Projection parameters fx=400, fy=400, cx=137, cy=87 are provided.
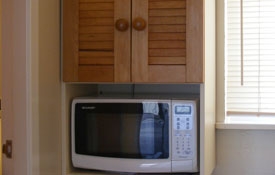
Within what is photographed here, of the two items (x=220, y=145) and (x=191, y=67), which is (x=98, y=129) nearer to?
(x=191, y=67)

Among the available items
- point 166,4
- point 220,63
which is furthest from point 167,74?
point 220,63

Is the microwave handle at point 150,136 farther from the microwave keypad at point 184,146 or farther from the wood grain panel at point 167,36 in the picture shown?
the wood grain panel at point 167,36

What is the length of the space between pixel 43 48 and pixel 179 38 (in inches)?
19.2

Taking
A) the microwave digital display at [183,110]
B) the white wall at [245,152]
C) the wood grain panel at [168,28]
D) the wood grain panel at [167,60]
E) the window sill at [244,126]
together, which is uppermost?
the wood grain panel at [168,28]

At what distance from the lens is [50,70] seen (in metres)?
1.47

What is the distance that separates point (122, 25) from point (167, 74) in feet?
0.80

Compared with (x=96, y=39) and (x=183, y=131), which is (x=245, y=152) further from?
(x=96, y=39)

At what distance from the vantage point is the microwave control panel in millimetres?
1477

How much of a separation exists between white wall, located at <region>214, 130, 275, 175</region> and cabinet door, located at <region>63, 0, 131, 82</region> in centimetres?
65

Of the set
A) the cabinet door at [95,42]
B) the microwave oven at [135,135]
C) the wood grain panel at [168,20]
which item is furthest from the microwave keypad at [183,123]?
the wood grain panel at [168,20]

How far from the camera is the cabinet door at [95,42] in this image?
150 cm

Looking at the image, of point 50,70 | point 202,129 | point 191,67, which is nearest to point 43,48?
point 50,70

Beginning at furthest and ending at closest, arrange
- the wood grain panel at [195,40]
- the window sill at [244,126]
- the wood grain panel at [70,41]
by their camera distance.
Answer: the window sill at [244,126], the wood grain panel at [70,41], the wood grain panel at [195,40]

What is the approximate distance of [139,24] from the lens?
145 cm
